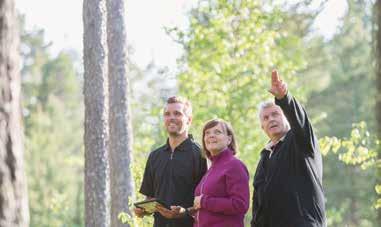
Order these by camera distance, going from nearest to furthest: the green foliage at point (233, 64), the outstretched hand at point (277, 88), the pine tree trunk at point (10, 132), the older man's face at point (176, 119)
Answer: the pine tree trunk at point (10, 132), the outstretched hand at point (277, 88), the older man's face at point (176, 119), the green foliage at point (233, 64)

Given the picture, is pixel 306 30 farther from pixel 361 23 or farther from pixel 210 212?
pixel 210 212

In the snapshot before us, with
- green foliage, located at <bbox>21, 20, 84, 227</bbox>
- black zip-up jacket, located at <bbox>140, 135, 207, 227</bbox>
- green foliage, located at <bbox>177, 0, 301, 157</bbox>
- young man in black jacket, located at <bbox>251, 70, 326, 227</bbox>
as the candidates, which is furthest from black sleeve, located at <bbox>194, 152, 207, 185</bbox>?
green foliage, located at <bbox>21, 20, 84, 227</bbox>

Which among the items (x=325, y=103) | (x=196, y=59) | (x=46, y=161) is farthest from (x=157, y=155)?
(x=46, y=161)

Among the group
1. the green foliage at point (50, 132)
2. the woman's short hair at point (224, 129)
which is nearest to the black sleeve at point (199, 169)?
the woman's short hair at point (224, 129)

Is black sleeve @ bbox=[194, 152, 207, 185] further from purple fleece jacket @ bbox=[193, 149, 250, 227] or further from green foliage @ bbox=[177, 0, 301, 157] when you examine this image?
green foliage @ bbox=[177, 0, 301, 157]

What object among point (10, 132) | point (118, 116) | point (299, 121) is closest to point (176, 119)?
point (299, 121)

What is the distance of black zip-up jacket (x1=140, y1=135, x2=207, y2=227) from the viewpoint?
565cm

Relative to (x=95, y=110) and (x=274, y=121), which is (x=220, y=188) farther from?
(x=95, y=110)

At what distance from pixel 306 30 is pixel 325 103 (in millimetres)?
3281

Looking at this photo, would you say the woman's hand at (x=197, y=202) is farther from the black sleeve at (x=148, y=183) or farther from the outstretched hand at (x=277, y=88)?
the outstretched hand at (x=277, y=88)

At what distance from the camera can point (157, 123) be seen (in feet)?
58.4

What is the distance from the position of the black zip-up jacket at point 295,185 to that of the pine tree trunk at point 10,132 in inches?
83.3

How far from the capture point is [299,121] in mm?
4656

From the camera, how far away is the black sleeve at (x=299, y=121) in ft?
15.0
